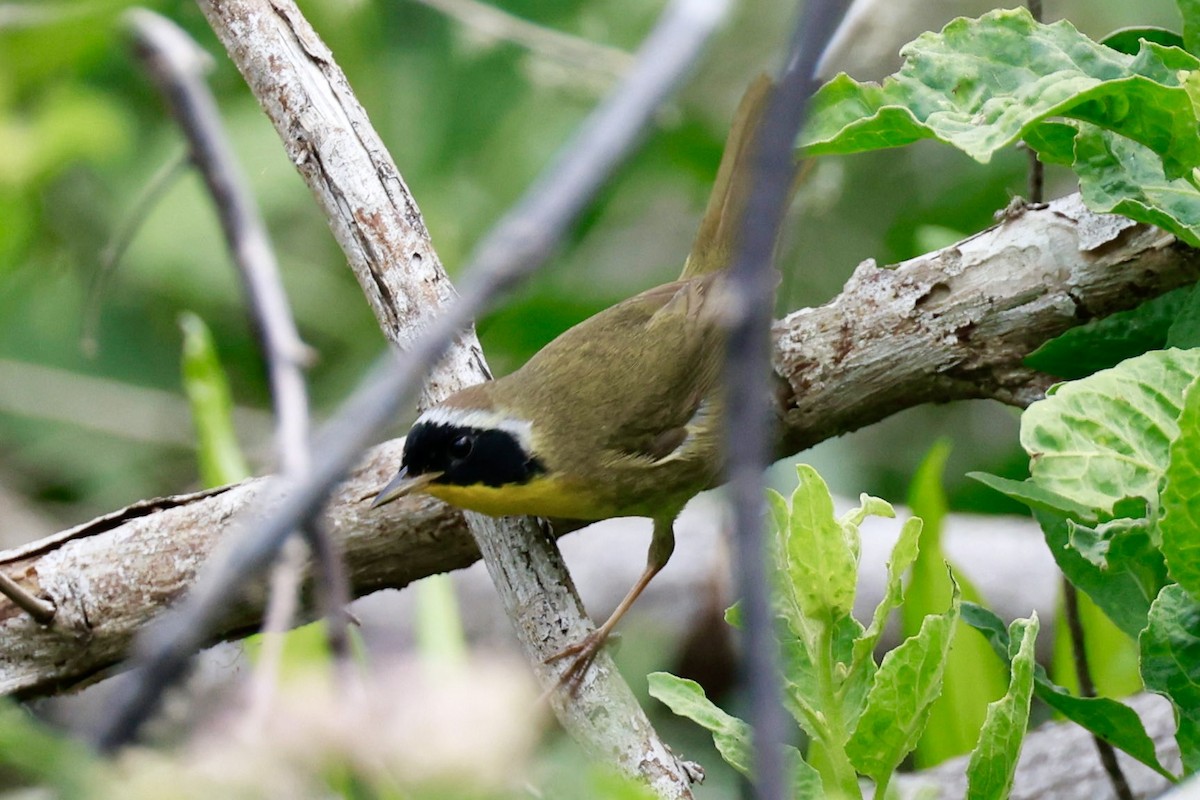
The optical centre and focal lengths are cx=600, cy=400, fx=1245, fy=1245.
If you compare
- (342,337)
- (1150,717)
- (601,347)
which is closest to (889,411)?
(601,347)

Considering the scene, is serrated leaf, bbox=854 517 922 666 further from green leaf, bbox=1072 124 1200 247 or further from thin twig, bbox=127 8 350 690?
thin twig, bbox=127 8 350 690

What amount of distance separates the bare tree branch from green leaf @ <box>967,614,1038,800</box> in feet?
2.08

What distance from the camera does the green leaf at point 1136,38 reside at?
1700mm

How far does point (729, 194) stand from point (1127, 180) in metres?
1.00

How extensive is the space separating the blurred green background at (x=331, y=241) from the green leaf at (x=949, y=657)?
4.13 ft

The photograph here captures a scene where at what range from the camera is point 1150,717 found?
2.18 meters

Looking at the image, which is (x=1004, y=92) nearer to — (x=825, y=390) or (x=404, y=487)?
(x=825, y=390)

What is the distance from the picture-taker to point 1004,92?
1.48m

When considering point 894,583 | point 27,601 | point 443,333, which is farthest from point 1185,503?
point 27,601

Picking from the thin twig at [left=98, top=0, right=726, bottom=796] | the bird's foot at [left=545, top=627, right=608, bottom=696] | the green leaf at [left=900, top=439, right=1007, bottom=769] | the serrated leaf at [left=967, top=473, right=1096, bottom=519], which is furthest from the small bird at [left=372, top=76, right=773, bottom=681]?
the thin twig at [left=98, top=0, right=726, bottom=796]

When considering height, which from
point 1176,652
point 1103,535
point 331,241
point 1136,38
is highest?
point 331,241

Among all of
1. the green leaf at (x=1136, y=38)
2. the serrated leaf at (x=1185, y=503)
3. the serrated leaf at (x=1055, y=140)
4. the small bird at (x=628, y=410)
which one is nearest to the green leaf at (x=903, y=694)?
the serrated leaf at (x=1185, y=503)

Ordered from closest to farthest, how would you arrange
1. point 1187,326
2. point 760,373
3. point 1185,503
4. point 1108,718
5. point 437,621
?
1. point 760,373
2. point 1185,503
3. point 1108,718
4. point 1187,326
5. point 437,621

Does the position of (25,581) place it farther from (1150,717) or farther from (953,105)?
(1150,717)
